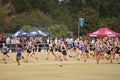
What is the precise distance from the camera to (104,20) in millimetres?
88312

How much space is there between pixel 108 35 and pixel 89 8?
38.6 m

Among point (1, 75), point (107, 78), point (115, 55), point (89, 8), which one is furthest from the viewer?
point (89, 8)

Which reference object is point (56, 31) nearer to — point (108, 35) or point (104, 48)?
point (108, 35)

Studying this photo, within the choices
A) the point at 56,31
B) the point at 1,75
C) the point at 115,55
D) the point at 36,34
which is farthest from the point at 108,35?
the point at 1,75

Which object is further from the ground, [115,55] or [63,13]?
[63,13]

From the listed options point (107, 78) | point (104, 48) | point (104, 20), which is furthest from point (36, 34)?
point (104, 20)

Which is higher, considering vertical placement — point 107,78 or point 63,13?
point 63,13

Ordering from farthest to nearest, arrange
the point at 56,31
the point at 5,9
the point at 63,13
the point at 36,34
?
1. the point at 63,13
2. the point at 5,9
3. the point at 56,31
4. the point at 36,34

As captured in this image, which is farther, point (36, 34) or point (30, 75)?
point (36, 34)

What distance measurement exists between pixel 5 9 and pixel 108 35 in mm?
31881

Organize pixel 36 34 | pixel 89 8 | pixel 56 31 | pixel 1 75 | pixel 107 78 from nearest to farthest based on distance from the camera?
pixel 107 78, pixel 1 75, pixel 36 34, pixel 56 31, pixel 89 8

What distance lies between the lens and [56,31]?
68.1m

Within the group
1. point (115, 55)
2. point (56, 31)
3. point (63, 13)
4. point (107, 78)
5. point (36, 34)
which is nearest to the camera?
point (107, 78)

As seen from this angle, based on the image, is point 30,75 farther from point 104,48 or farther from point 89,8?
point 89,8
